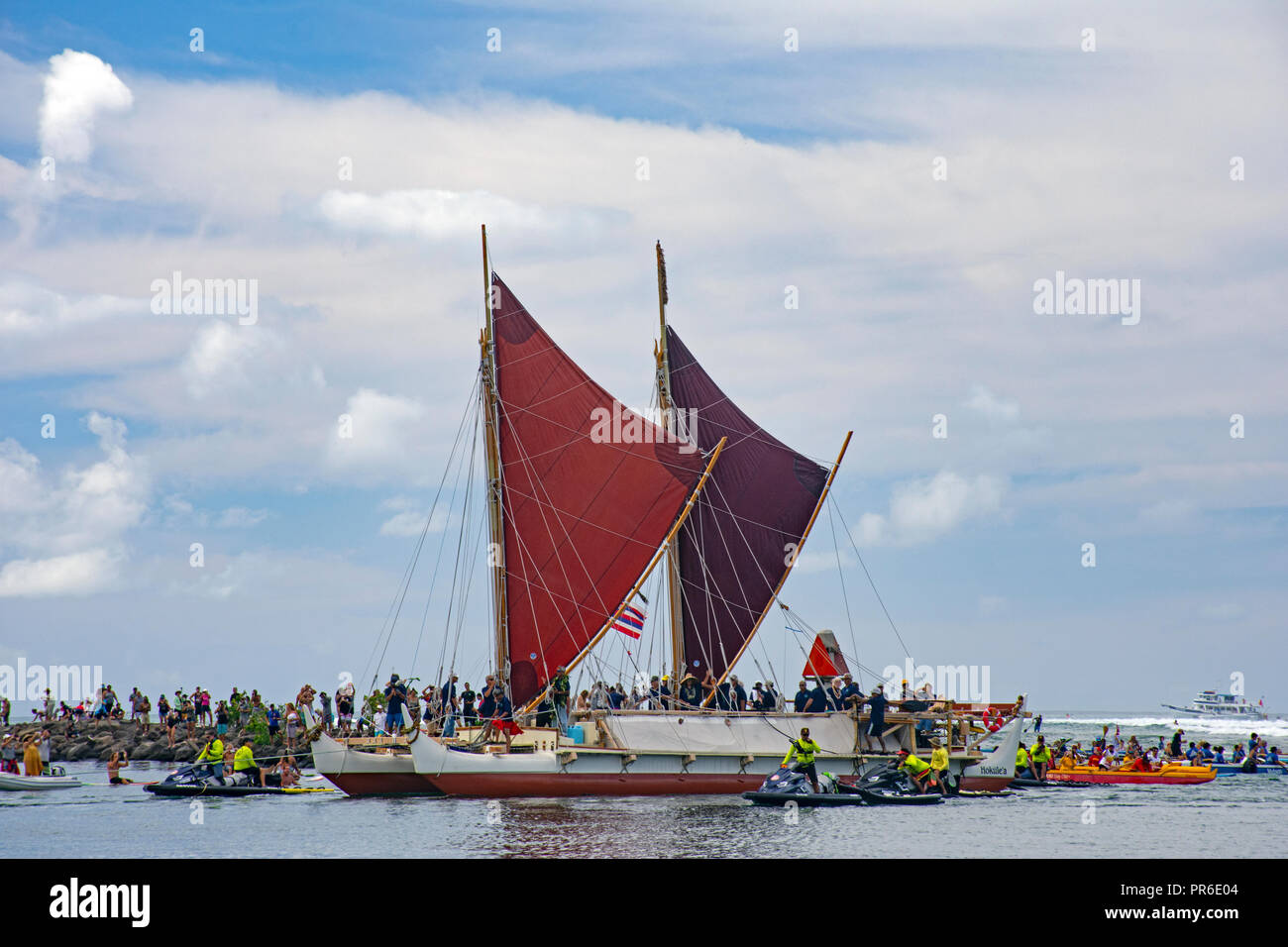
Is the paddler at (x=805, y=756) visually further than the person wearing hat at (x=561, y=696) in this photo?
No

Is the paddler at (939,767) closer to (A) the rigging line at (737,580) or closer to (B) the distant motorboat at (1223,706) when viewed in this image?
(A) the rigging line at (737,580)

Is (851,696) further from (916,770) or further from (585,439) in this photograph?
(585,439)

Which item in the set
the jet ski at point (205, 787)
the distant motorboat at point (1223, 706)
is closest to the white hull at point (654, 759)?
the jet ski at point (205, 787)

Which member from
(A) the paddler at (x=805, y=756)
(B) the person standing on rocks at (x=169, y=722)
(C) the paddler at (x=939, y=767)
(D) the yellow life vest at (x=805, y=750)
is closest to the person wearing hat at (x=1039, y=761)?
(C) the paddler at (x=939, y=767)

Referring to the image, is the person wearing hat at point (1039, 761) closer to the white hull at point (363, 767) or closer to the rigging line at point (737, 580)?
the rigging line at point (737, 580)

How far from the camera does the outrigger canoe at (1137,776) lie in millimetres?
54969

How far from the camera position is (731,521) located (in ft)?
175

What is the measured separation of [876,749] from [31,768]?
29754mm

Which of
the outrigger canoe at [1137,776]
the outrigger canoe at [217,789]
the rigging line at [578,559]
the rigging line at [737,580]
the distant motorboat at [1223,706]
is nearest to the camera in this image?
the outrigger canoe at [217,789]

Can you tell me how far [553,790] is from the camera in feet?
139

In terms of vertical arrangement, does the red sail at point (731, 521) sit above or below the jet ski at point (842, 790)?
above

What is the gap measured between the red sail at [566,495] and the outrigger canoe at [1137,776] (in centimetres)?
1946

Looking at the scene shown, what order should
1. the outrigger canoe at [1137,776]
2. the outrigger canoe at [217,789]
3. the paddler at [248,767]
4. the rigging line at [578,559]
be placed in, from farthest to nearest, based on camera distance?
the outrigger canoe at [1137,776], the rigging line at [578,559], the paddler at [248,767], the outrigger canoe at [217,789]
